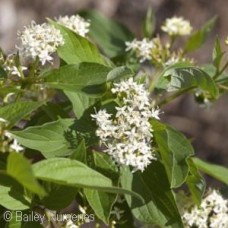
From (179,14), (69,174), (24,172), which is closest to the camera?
(24,172)

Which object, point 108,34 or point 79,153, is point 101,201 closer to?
point 79,153

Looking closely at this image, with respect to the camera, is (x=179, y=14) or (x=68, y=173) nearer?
(x=68, y=173)

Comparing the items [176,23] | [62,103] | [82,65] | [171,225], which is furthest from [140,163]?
[176,23]

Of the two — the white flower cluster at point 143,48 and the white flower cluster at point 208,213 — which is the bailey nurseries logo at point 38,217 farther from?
the white flower cluster at point 143,48

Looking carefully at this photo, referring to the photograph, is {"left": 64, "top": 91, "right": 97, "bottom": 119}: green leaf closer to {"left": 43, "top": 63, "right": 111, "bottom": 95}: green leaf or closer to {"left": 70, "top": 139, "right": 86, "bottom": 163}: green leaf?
{"left": 43, "top": 63, "right": 111, "bottom": 95}: green leaf

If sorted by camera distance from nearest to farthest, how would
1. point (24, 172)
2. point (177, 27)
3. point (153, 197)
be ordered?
point (24, 172) → point (153, 197) → point (177, 27)

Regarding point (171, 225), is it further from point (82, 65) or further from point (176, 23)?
point (176, 23)

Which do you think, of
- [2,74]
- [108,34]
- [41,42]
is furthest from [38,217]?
[108,34]

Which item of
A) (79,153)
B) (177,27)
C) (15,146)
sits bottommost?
(79,153)
